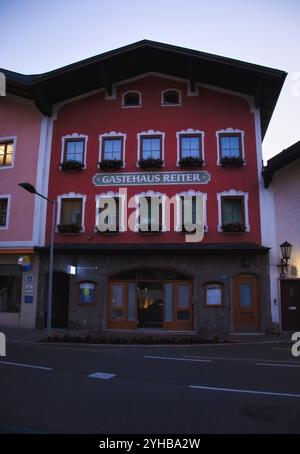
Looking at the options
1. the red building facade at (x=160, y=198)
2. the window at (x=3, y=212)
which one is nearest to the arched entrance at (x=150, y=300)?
the red building facade at (x=160, y=198)

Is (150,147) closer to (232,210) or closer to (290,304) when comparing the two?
(232,210)

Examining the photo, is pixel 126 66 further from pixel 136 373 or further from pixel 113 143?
pixel 136 373

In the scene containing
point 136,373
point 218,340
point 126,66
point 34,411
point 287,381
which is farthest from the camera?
point 126,66

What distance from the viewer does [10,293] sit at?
63.7 ft

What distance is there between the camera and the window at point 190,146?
19234 mm

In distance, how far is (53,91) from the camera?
20.1 m

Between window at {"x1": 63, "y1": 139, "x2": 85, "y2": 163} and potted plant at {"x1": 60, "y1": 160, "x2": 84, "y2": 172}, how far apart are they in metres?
0.42

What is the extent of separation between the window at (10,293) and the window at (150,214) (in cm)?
674

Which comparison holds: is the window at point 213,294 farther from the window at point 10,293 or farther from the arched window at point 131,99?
the arched window at point 131,99

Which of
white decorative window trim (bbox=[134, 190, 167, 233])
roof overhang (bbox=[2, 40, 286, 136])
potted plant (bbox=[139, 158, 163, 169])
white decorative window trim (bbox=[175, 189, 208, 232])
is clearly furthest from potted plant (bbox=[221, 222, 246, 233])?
roof overhang (bbox=[2, 40, 286, 136])
